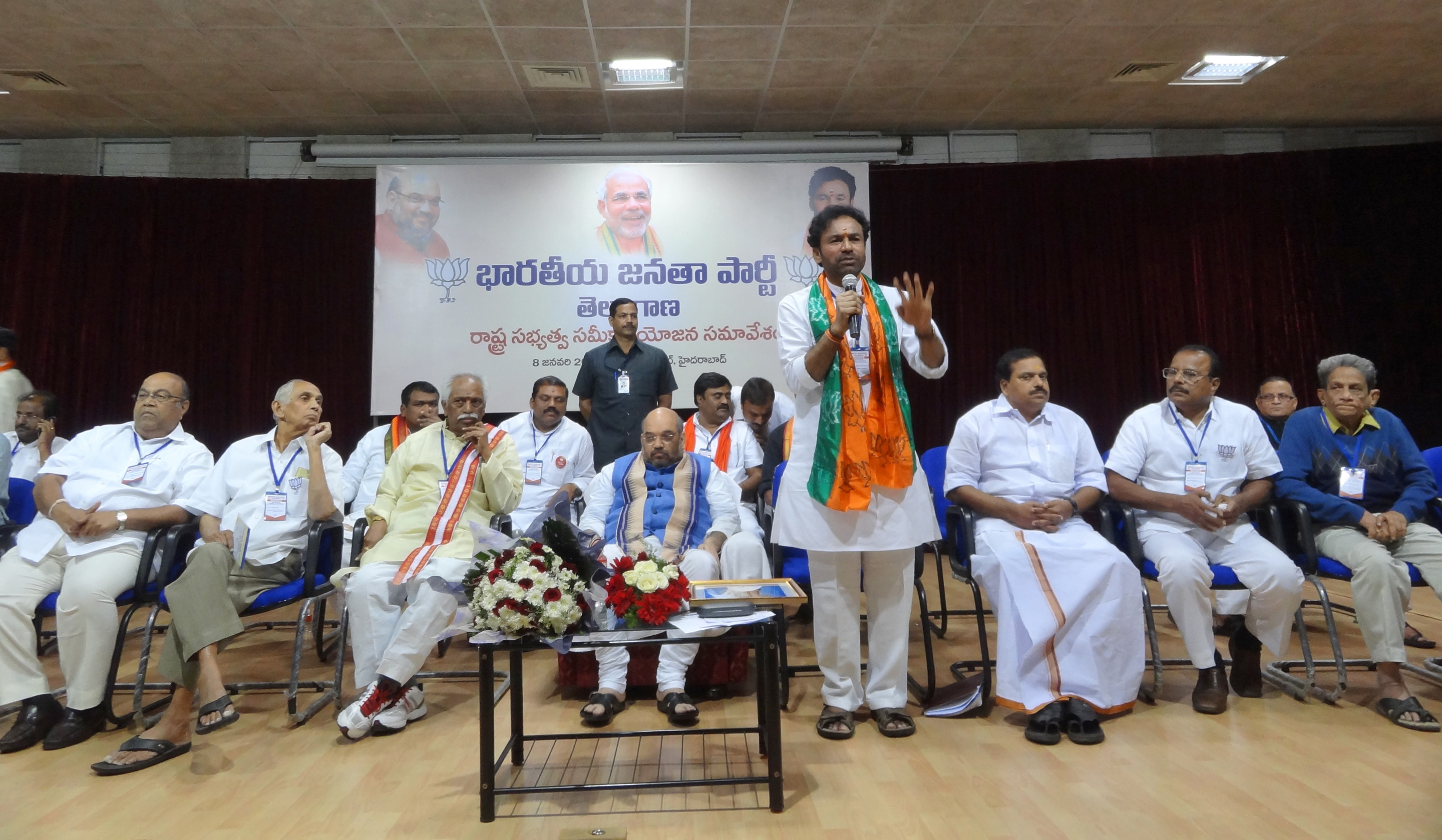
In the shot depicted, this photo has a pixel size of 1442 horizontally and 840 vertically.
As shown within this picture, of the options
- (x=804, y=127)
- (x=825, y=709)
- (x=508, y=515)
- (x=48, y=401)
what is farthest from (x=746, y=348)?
(x=48, y=401)

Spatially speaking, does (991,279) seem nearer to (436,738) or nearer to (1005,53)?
(1005,53)

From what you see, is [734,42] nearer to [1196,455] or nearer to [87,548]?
[1196,455]

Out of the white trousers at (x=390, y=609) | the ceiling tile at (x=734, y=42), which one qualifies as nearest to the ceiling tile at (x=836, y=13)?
the ceiling tile at (x=734, y=42)

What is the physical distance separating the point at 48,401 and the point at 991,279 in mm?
6627

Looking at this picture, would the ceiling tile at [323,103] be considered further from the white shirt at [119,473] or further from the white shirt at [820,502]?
the white shirt at [820,502]

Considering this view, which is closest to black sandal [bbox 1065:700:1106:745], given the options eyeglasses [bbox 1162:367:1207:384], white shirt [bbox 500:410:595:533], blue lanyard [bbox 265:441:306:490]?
eyeglasses [bbox 1162:367:1207:384]

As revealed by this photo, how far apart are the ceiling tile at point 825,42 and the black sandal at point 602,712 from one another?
415 cm

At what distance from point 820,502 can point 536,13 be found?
383 centimetres

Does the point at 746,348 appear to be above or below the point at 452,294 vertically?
below

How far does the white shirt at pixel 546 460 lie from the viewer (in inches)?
169

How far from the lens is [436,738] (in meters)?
2.84

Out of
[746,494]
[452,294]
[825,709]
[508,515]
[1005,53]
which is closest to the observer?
[825,709]

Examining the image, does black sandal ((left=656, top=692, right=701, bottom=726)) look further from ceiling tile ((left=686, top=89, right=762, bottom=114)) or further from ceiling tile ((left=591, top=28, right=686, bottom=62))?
ceiling tile ((left=686, top=89, right=762, bottom=114))

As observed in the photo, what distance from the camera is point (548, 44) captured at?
17.9ft
